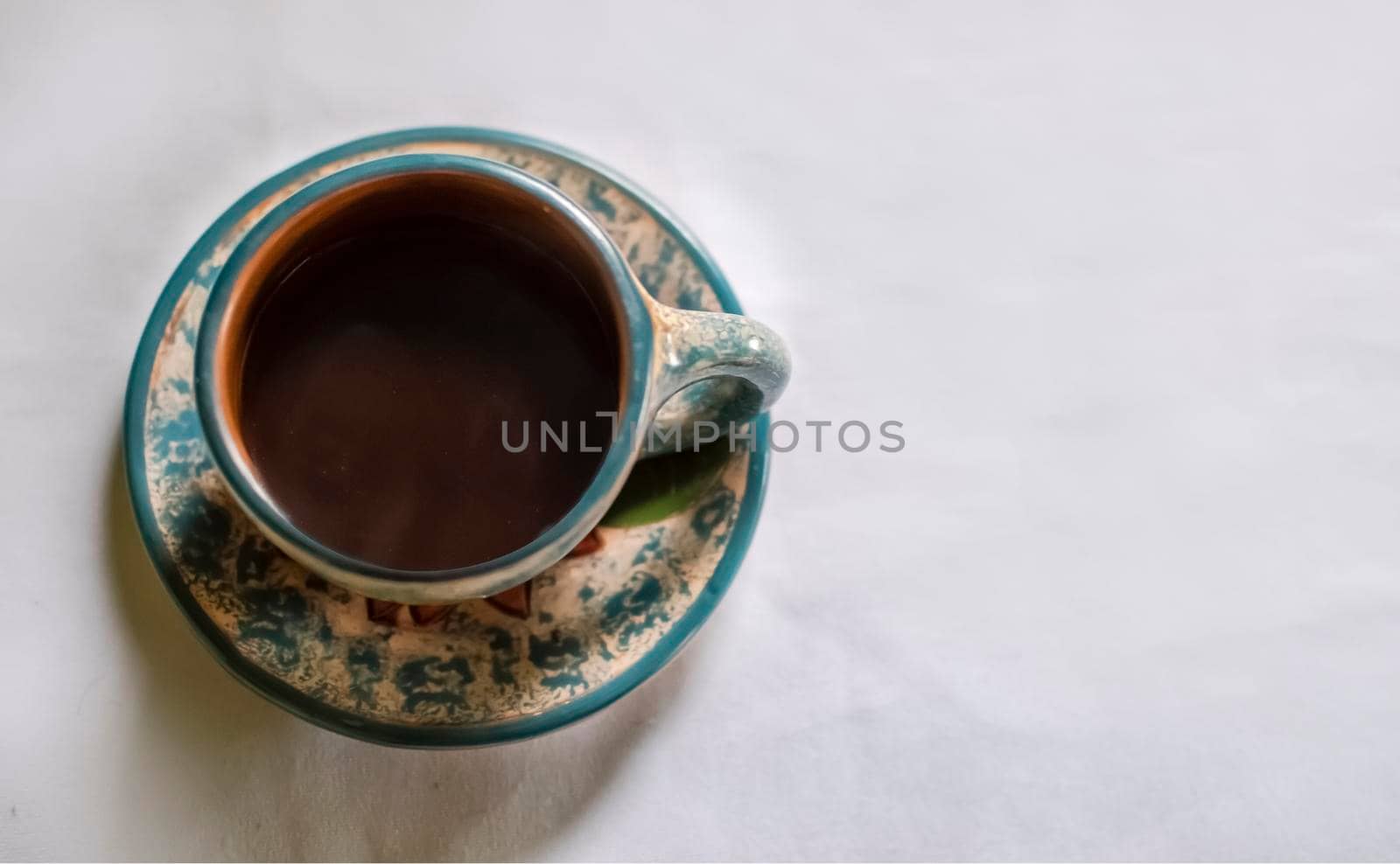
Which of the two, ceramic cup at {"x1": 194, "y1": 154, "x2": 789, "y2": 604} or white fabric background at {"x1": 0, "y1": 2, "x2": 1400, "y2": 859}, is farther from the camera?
white fabric background at {"x1": 0, "y1": 2, "x2": 1400, "y2": 859}

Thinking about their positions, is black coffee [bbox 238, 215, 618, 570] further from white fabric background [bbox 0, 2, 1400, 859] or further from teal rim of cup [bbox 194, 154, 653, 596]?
white fabric background [bbox 0, 2, 1400, 859]

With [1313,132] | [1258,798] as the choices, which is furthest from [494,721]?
[1313,132]

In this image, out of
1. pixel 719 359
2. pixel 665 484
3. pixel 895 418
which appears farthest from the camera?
pixel 895 418

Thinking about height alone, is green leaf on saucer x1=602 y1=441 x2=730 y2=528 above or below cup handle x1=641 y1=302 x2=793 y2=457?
below

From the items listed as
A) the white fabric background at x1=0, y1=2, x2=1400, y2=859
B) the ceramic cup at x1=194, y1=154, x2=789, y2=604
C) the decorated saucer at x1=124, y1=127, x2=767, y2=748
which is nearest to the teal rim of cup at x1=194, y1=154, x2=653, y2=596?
the ceramic cup at x1=194, y1=154, x2=789, y2=604

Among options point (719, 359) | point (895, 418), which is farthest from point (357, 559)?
point (895, 418)

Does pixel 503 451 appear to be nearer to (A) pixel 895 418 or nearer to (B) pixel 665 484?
(B) pixel 665 484

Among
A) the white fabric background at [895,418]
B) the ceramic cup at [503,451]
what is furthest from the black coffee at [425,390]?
the white fabric background at [895,418]
